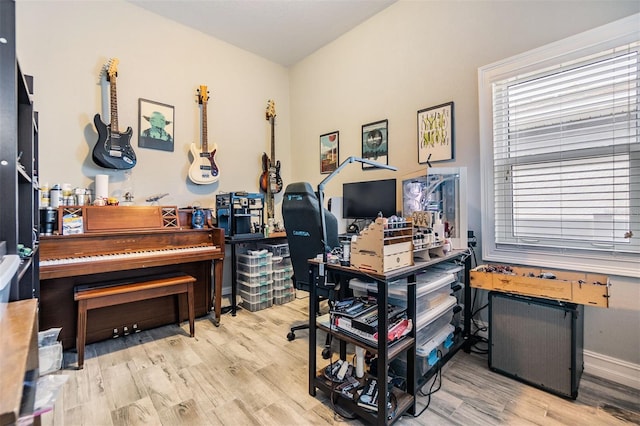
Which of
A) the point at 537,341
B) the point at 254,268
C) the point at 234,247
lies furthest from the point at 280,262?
the point at 537,341

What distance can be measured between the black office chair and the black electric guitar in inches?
64.5

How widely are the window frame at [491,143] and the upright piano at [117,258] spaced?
235 centimetres

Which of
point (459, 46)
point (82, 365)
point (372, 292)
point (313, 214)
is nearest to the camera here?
point (372, 292)

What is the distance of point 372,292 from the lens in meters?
1.69

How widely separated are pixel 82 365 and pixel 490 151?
11.0 feet

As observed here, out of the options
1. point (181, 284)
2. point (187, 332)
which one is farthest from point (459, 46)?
point (187, 332)

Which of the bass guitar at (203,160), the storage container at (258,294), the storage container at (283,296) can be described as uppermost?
the bass guitar at (203,160)

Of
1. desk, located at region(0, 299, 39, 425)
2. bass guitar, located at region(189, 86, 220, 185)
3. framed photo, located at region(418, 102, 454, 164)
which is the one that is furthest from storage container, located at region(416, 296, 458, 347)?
bass guitar, located at region(189, 86, 220, 185)

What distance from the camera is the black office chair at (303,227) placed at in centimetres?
209

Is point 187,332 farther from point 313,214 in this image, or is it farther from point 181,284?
point 313,214

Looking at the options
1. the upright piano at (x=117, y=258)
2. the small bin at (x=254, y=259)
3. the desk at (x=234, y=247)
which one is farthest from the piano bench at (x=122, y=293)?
the small bin at (x=254, y=259)

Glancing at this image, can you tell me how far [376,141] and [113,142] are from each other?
101 inches

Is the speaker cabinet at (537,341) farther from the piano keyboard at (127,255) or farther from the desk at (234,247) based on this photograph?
the piano keyboard at (127,255)

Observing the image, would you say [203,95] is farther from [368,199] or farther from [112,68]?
[368,199]
